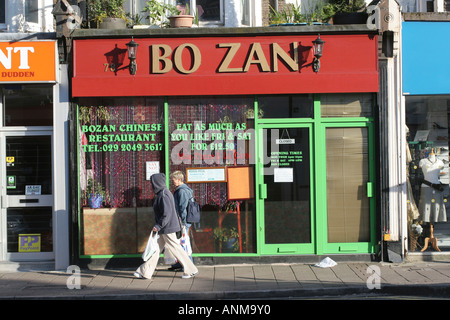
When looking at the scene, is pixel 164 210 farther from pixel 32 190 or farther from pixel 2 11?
pixel 2 11

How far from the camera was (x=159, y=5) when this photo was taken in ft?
36.6

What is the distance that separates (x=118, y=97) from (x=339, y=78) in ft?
13.6

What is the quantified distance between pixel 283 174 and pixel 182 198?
204cm

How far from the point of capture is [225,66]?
→ 35.2 ft

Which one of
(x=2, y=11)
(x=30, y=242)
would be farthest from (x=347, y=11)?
(x=30, y=242)

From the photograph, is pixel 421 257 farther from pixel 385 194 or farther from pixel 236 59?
pixel 236 59

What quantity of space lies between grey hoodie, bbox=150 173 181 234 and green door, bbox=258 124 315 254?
6.43 feet

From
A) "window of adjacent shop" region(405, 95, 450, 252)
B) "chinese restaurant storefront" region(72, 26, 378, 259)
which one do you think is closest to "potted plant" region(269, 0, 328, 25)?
"chinese restaurant storefront" region(72, 26, 378, 259)

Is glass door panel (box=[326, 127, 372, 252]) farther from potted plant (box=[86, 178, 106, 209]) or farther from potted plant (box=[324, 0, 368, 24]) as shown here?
potted plant (box=[86, 178, 106, 209])

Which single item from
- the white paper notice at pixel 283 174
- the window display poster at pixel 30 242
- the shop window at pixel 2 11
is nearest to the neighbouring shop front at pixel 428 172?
the white paper notice at pixel 283 174

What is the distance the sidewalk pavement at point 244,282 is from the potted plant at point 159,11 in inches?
187

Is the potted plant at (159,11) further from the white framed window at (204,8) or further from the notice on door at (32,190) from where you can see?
the notice on door at (32,190)

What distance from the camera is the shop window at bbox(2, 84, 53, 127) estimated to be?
11.2 metres
